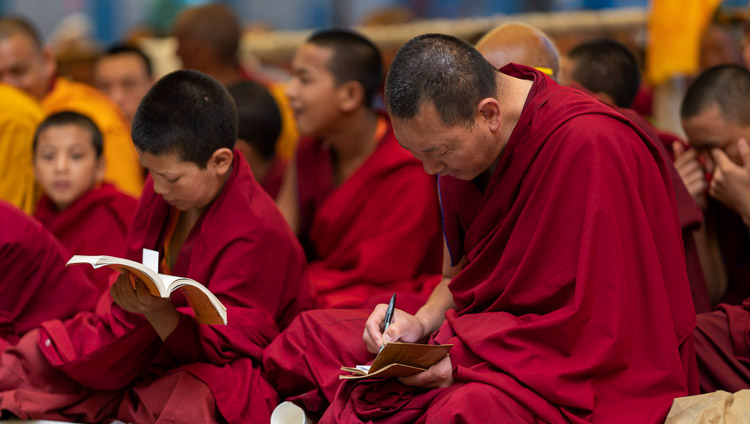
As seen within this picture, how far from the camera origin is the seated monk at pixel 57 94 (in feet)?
15.5

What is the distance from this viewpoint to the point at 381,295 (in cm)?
325

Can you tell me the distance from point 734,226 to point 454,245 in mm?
1083

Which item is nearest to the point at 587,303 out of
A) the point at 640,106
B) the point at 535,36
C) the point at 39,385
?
the point at 535,36

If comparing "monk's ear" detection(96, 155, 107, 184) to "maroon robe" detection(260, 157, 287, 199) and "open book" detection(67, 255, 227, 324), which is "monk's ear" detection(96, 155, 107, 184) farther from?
"open book" detection(67, 255, 227, 324)

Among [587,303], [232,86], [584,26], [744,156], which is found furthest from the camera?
[584,26]

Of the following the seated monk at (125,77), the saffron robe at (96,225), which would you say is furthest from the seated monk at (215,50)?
the saffron robe at (96,225)

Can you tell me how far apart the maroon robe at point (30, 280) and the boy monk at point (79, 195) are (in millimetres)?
311

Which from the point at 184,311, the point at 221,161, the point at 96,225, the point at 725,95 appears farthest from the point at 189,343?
the point at 725,95

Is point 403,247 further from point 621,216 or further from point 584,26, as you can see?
point 584,26

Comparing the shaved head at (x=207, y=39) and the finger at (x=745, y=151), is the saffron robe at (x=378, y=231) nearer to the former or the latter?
the finger at (x=745, y=151)

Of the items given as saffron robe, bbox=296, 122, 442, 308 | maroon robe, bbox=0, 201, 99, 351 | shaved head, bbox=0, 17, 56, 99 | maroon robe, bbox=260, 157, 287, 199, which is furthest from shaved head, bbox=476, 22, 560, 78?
shaved head, bbox=0, 17, 56, 99

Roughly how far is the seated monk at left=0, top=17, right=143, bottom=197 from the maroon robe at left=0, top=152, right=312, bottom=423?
5.56 feet

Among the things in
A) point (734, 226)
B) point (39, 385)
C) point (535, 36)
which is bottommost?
point (39, 385)

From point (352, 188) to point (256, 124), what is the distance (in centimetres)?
65
